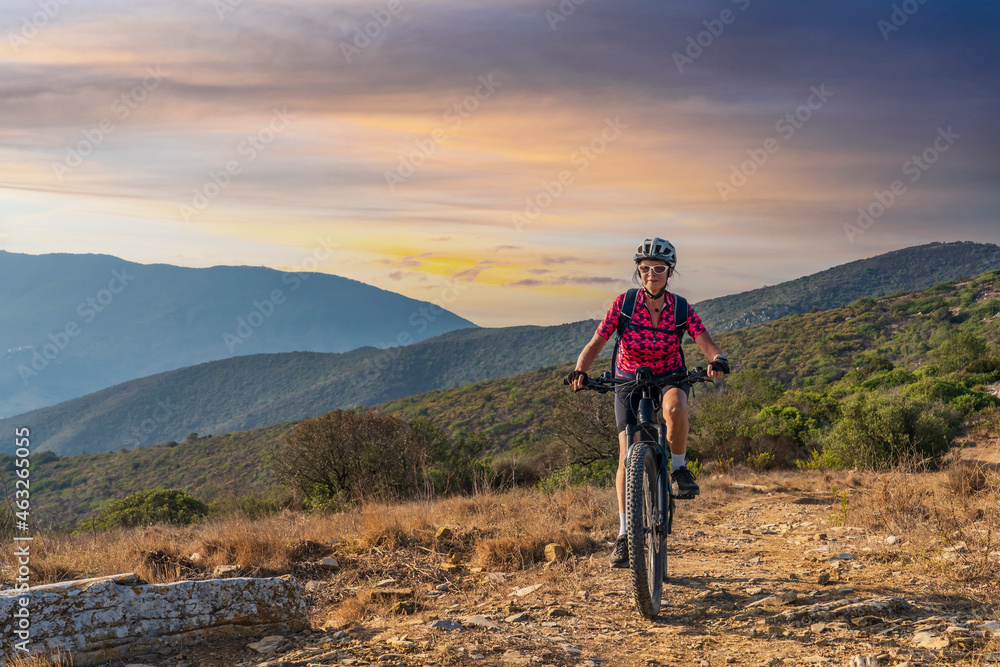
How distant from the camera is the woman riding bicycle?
16.6 feet

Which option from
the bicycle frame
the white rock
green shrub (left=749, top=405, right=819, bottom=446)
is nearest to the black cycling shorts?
the bicycle frame

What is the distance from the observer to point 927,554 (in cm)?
561

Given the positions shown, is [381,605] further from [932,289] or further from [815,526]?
[932,289]

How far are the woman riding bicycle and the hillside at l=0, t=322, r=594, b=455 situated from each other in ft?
353

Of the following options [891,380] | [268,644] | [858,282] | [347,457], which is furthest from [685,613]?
[858,282]

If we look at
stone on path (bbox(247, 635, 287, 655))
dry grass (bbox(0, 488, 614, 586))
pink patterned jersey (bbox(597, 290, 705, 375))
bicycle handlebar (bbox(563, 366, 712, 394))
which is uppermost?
pink patterned jersey (bbox(597, 290, 705, 375))

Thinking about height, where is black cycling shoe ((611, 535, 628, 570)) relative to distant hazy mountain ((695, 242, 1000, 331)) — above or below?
below

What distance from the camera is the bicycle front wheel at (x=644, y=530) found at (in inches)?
176

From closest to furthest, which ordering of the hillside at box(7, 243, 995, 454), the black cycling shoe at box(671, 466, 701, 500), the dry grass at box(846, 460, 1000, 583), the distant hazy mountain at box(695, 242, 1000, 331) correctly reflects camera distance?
the black cycling shoe at box(671, 466, 701, 500), the dry grass at box(846, 460, 1000, 583), the distant hazy mountain at box(695, 242, 1000, 331), the hillside at box(7, 243, 995, 454)

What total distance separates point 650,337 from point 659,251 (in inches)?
26.7

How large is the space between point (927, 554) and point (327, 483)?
57.6 feet

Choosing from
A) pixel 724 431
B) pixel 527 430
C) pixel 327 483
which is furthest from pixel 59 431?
pixel 724 431

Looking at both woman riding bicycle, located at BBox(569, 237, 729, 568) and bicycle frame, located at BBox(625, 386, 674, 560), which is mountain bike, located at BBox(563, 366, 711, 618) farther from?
woman riding bicycle, located at BBox(569, 237, 729, 568)

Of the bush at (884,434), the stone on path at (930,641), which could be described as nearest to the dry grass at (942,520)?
the stone on path at (930,641)
